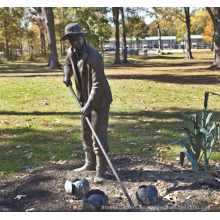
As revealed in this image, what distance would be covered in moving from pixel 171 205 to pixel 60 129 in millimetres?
4082

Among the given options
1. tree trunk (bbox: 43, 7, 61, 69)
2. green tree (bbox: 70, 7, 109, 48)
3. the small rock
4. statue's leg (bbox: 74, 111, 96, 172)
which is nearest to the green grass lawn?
statue's leg (bbox: 74, 111, 96, 172)

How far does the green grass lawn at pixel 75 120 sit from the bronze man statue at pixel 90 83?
1100 millimetres

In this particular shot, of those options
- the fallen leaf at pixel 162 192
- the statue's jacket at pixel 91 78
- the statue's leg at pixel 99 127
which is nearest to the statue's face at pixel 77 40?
the statue's jacket at pixel 91 78

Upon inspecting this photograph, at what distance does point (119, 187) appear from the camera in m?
3.95

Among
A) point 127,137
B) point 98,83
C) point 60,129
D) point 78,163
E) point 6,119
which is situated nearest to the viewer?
point 98,83

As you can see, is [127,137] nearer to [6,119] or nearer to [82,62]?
[82,62]

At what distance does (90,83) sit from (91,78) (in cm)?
8

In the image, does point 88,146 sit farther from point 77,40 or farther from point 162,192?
point 77,40

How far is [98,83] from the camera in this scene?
12.6 ft

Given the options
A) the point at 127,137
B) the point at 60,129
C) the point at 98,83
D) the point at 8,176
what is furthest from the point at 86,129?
the point at 60,129

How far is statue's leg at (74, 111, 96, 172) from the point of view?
14.0ft

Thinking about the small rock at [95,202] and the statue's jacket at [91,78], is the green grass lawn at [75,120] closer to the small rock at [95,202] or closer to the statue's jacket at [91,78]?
the statue's jacket at [91,78]

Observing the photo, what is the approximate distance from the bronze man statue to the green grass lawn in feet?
3.61

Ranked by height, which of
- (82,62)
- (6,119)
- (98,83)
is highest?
(82,62)
